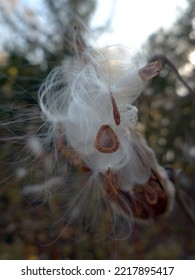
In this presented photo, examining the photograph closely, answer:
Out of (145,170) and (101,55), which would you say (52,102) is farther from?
(145,170)

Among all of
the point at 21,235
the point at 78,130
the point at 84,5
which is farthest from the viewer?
the point at 21,235

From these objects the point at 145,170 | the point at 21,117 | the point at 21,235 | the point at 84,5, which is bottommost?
the point at 145,170

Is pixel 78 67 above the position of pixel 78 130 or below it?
above

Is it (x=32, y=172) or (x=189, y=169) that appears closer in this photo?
(x=32, y=172)

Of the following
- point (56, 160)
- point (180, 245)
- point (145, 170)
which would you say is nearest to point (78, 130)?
point (56, 160)
